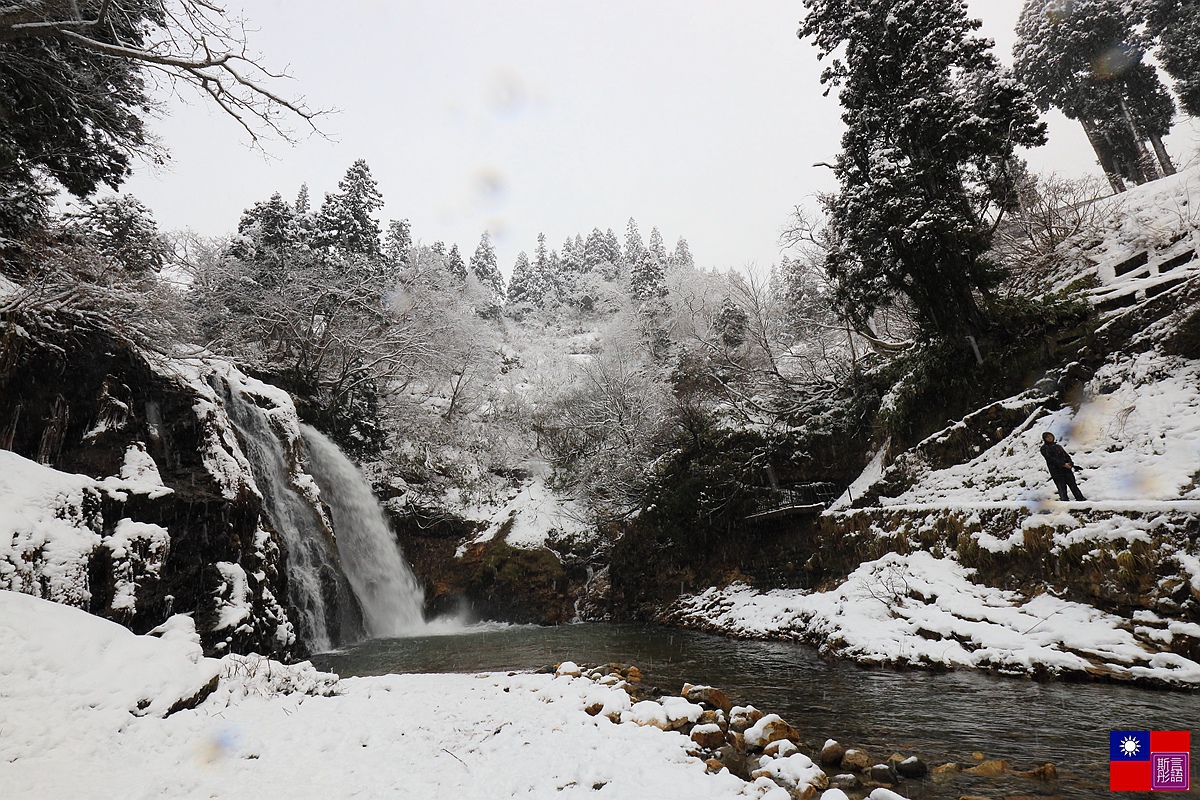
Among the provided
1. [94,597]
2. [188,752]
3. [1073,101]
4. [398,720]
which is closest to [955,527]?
[398,720]

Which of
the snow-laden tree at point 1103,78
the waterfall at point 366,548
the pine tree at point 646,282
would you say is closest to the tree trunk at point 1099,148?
the snow-laden tree at point 1103,78

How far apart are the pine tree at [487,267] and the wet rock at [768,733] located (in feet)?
175

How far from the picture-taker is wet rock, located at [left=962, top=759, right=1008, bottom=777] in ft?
12.9

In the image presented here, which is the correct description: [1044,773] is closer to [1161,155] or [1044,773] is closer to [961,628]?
[961,628]

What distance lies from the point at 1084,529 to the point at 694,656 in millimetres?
6700

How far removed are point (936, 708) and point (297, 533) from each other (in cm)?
1442

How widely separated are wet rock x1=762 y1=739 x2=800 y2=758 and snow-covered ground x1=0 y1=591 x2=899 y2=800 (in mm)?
270

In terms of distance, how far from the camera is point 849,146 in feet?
49.5

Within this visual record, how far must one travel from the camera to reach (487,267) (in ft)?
193

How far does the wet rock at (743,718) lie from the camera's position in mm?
5301

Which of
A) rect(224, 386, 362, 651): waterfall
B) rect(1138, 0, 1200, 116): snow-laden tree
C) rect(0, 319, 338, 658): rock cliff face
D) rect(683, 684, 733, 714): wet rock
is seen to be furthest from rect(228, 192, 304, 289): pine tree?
rect(1138, 0, 1200, 116): snow-laden tree

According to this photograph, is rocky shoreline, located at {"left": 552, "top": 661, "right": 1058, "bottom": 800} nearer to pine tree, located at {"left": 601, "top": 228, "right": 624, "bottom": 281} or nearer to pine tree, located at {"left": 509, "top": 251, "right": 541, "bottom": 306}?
pine tree, located at {"left": 601, "top": 228, "right": 624, "bottom": 281}

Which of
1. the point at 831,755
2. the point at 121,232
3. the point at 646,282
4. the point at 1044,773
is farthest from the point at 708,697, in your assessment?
the point at 646,282

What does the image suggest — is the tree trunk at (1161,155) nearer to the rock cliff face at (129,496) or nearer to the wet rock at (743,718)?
the wet rock at (743,718)
